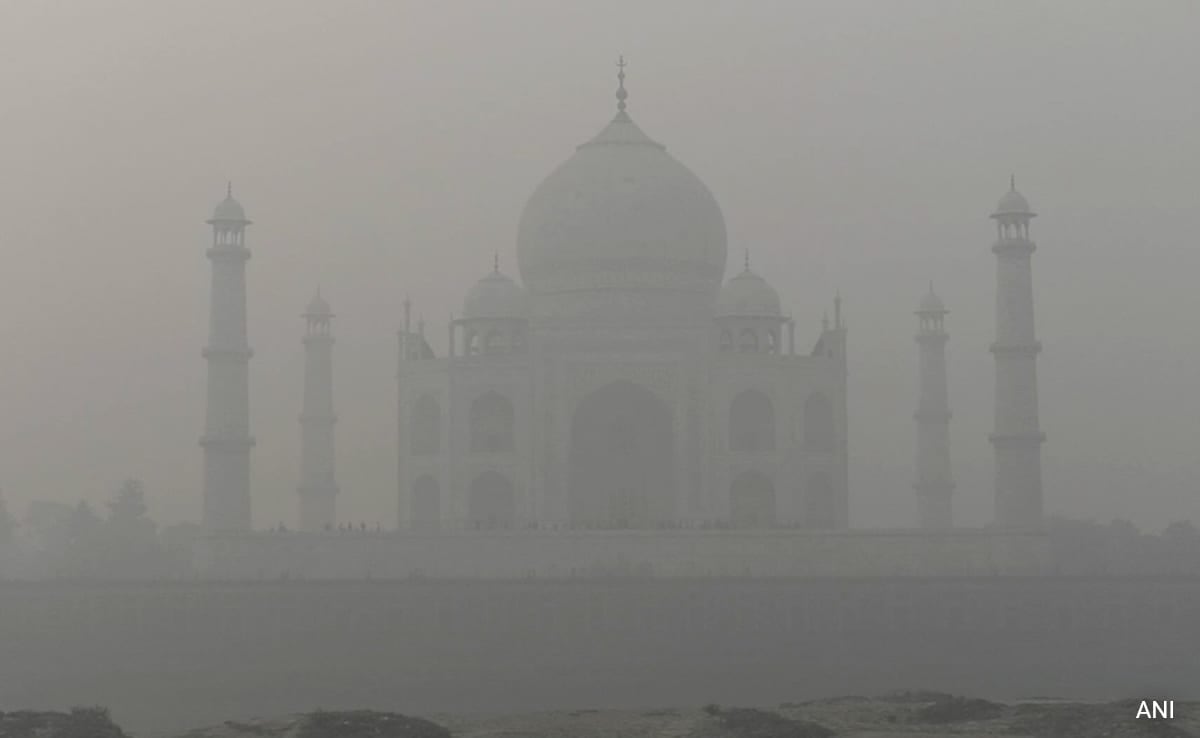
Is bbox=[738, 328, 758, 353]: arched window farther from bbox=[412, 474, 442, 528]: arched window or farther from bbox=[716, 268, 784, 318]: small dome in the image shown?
bbox=[412, 474, 442, 528]: arched window

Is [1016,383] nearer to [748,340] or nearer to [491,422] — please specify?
[748,340]

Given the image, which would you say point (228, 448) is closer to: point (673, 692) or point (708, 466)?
point (708, 466)

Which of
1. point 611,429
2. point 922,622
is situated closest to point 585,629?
point 922,622

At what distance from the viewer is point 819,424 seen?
49781mm

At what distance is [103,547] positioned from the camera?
52.2 metres

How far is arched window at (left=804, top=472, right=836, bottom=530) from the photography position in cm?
4897

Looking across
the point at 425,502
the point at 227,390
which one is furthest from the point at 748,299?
the point at 227,390

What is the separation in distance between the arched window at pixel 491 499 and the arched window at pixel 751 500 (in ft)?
15.6

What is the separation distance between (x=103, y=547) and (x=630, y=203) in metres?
14.4

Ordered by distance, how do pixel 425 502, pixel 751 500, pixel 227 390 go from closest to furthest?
pixel 227 390, pixel 751 500, pixel 425 502

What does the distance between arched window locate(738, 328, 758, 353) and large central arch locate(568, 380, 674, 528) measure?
3.02m

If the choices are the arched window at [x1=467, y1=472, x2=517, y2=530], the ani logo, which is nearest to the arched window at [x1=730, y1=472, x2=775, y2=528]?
the arched window at [x1=467, y1=472, x2=517, y2=530]

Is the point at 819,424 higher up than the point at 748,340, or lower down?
lower down

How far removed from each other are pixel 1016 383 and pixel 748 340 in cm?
740
